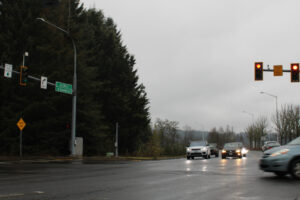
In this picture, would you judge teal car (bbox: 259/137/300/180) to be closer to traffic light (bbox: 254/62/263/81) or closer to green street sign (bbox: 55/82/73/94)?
traffic light (bbox: 254/62/263/81)

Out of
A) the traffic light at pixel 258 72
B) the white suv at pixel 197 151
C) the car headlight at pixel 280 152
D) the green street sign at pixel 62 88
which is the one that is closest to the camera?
the car headlight at pixel 280 152

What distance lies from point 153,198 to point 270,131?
10036cm

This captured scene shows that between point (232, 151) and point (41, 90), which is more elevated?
point (41, 90)

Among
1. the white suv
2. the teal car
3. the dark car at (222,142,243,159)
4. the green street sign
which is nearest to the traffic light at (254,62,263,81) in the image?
the white suv

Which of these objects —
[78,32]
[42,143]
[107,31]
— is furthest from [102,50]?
[42,143]

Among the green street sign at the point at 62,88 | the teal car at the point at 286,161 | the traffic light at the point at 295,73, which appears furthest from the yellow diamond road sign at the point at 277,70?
the green street sign at the point at 62,88

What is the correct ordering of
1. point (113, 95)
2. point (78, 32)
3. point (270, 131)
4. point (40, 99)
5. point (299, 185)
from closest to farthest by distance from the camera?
point (299, 185) → point (40, 99) → point (78, 32) → point (113, 95) → point (270, 131)

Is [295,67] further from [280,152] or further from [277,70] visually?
[280,152]

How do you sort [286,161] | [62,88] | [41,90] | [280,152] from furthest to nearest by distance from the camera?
[41,90], [62,88], [280,152], [286,161]

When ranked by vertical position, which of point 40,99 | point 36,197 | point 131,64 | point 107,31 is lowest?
point 36,197

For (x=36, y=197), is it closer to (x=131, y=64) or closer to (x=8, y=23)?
(x=8, y=23)

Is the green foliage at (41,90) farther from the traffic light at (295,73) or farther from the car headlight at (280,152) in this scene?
the car headlight at (280,152)

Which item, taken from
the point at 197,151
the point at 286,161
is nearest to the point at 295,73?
the point at 197,151

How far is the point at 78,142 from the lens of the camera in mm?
33062
